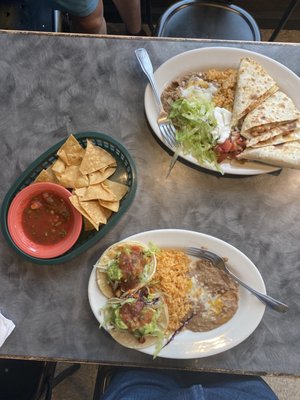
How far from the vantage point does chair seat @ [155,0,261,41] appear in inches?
89.1

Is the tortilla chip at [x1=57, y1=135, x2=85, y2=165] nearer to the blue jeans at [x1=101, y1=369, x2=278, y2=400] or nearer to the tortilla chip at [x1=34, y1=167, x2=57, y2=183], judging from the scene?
the tortilla chip at [x1=34, y1=167, x2=57, y2=183]

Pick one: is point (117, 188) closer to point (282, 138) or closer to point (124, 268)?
point (124, 268)

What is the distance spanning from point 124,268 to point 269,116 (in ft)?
3.10

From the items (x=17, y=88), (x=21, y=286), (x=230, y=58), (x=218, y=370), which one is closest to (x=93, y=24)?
(x=17, y=88)

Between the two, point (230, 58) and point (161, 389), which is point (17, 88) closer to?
point (230, 58)

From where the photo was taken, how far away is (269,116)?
1.83 meters

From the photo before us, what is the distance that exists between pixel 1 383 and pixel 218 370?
1.11 meters

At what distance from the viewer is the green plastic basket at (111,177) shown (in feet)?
5.68

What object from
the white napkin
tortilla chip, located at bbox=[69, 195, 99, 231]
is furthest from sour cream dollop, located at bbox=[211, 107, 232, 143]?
the white napkin

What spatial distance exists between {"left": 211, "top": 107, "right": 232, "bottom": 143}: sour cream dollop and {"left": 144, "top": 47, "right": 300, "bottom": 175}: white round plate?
4.6 inches

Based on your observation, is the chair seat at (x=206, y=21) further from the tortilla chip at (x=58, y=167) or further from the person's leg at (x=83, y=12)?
the tortilla chip at (x=58, y=167)

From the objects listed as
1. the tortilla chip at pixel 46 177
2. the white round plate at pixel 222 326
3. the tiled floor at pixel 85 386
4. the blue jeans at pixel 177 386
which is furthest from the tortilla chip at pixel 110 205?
the tiled floor at pixel 85 386

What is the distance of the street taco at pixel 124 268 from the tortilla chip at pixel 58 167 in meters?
0.41

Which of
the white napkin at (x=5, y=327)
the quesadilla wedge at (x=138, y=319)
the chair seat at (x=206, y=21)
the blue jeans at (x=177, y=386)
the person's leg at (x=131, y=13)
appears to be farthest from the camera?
the person's leg at (x=131, y=13)
